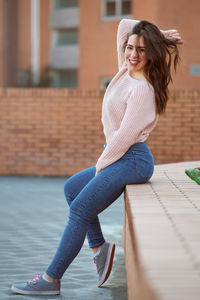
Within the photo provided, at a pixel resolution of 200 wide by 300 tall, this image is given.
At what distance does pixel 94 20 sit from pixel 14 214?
14.5 meters

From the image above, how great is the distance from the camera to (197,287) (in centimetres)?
196

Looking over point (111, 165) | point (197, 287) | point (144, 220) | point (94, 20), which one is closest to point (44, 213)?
point (111, 165)

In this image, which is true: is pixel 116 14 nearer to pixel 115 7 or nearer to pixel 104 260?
pixel 115 7

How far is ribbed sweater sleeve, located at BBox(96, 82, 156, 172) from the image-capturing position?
3949mm

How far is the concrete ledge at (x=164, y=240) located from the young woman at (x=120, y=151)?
0.55ft

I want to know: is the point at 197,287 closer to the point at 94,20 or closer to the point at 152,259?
the point at 152,259

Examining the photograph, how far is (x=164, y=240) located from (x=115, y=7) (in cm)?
1854

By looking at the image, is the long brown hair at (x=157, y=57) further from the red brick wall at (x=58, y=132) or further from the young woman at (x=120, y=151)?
the red brick wall at (x=58, y=132)

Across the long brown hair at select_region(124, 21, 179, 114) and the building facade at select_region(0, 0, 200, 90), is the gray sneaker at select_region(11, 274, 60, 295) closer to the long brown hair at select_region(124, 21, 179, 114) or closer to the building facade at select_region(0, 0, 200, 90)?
the long brown hair at select_region(124, 21, 179, 114)

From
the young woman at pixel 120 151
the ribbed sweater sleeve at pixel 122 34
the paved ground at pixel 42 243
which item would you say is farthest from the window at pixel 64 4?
the young woman at pixel 120 151

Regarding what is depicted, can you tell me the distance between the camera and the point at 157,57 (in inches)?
159

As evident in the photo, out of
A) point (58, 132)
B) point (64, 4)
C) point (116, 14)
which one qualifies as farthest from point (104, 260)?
point (64, 4)

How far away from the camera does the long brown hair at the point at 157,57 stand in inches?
158

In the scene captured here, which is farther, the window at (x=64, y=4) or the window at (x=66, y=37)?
the window at (x=66, y=37)
